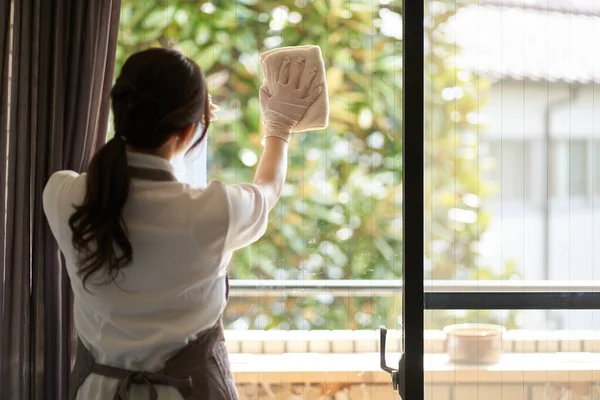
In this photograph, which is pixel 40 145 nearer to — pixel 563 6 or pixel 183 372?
pixel 183 372

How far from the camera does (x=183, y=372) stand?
1293 millimetres

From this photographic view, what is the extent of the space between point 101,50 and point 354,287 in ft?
2.83

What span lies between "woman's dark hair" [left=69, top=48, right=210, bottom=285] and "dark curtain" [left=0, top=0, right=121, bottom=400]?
656 mm

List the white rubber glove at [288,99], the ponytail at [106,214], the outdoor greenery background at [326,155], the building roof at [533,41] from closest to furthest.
A: the ponytail at [106,214] → the white rubber glove at [288,99] → the building roof at [533,41] → the outdoor greenery background at [326,155]

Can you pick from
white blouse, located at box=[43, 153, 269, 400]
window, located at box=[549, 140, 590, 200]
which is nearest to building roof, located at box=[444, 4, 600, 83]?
window, located at box=[549, 140, 590, 200]

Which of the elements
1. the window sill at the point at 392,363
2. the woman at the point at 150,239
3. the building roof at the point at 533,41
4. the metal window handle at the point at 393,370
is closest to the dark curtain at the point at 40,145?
the window sill at the point at 392,363

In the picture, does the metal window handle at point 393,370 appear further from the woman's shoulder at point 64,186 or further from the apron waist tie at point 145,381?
the woman's shoulder at point 64,186

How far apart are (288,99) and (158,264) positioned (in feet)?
1.53

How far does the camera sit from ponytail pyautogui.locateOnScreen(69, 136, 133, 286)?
119 cm

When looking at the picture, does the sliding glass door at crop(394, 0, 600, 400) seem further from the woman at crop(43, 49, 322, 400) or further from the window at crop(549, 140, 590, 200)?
the woman at crop(43, 49, 322, 400)

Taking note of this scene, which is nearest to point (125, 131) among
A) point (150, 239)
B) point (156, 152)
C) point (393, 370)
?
point (156, 152)

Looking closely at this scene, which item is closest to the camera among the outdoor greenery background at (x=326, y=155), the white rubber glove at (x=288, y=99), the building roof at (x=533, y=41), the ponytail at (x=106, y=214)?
the ponytail at (x=106, y=214)

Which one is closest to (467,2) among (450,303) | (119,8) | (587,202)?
(587,202)

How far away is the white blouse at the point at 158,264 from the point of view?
1.22 meters
